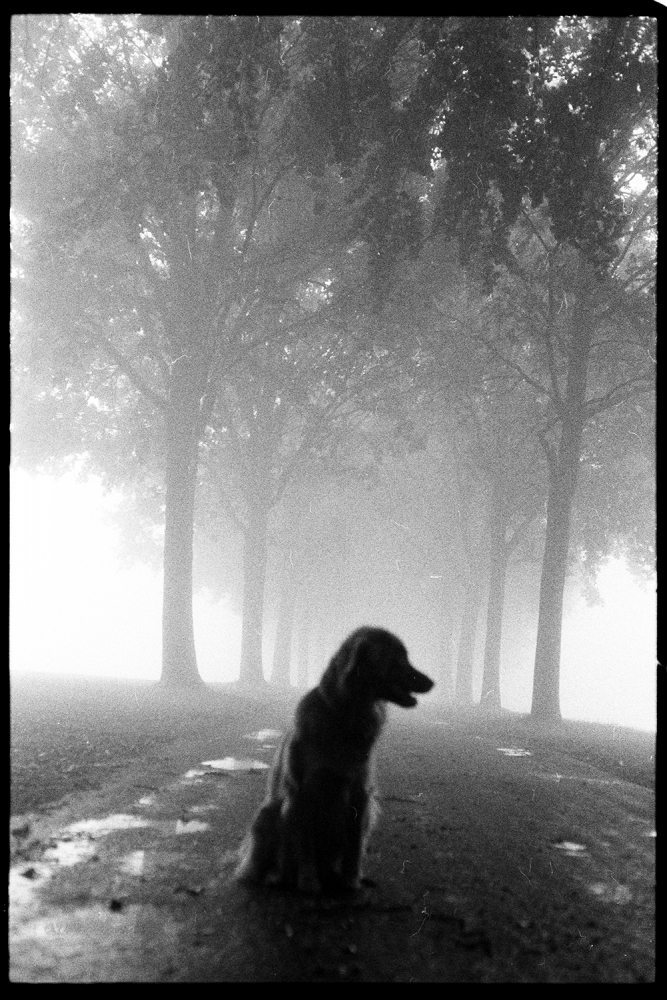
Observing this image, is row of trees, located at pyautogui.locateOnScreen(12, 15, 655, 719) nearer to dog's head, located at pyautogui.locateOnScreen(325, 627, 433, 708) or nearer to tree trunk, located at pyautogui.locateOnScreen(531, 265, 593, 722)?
tree trunk, located at pyautogui.locateOnScreen(531, 265, 593, 722)

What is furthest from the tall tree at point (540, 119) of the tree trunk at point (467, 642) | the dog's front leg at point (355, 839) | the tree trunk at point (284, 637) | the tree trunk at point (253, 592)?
the tree trunk at point (284, 637)

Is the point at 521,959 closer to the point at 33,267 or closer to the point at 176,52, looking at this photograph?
the point at 176,52

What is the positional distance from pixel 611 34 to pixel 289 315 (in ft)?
39.2

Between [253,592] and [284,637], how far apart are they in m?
7.94

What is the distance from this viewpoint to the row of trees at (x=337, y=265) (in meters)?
11.7

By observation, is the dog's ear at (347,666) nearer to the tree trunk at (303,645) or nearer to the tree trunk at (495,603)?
the tree trunk at (495,603)

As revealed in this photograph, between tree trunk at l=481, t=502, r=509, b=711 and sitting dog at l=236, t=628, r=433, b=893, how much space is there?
22949 mm

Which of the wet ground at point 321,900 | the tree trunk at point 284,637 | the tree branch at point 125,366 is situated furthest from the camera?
the tree trunk at point 284,637

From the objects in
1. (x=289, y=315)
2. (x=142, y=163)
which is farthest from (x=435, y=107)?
(x=289, y=315)

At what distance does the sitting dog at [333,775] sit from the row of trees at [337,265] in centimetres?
802

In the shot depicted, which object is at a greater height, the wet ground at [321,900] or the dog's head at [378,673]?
the dog's head at [378,673]

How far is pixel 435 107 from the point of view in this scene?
40.9ft

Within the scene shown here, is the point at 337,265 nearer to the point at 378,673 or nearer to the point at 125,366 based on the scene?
the point at 125,366

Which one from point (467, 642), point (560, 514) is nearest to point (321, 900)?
point (560, 514)
